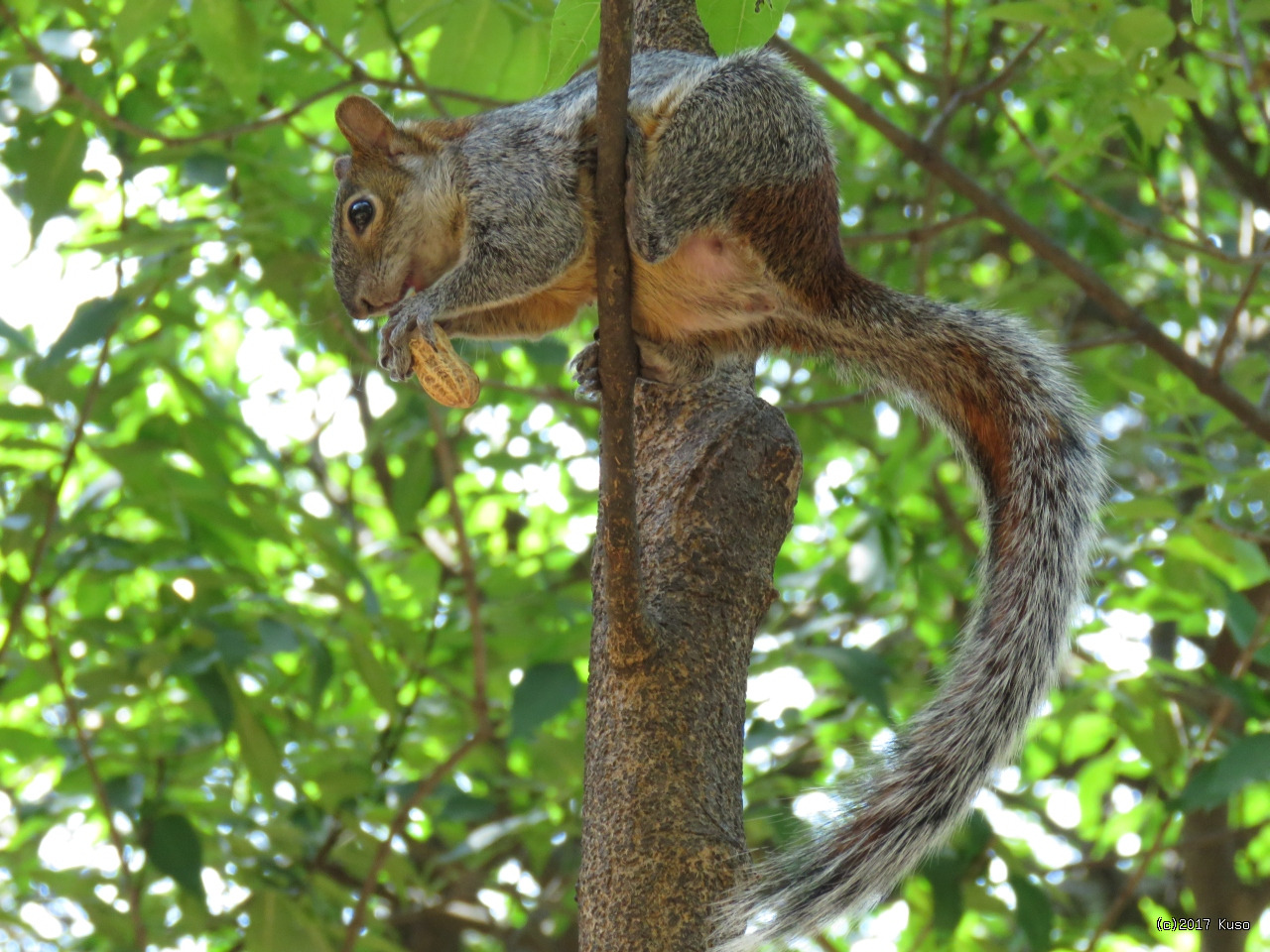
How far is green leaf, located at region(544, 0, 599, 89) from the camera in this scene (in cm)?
162

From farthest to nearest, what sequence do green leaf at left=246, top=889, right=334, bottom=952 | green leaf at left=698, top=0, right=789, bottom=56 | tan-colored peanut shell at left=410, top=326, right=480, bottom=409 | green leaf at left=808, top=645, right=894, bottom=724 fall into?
green leaf at left=246, top=889, right=334, bottom=952 → green leaf at left=808, top=645, right=894, bottom=724 → tan-colored peanut shell at left=410, top=326, right=480, bottom=409 → green leaf at left=698, top=0, right=789, bottom=56

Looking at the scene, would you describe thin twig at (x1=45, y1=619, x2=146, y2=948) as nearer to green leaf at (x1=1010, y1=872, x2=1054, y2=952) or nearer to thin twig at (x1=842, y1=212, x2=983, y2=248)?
green leaf at (x1=1010, y1=872, x2=1054, y2=952)

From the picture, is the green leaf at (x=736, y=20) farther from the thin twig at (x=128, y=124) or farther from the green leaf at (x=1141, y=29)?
the thin twig at (x=128, y=124)

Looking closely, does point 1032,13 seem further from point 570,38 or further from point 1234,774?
point 1234,774

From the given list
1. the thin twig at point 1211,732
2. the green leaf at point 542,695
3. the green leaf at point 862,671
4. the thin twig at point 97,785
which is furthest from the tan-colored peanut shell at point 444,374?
the thin twig at point 1211,732

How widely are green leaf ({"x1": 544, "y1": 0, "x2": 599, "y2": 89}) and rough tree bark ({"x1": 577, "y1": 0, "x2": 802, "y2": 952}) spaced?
2.15ft

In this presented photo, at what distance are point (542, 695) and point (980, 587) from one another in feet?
2.66

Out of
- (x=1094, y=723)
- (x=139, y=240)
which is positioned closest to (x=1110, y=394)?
(x=1094, y=723)

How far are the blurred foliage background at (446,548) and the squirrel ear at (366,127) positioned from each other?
0.39 ft

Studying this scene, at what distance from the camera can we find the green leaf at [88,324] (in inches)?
89.2

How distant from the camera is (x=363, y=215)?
2500 millimetres

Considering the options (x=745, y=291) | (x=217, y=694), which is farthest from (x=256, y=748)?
(x=745, y=291)

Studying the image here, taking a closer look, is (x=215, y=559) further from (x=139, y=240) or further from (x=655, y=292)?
(x=655, y=292)

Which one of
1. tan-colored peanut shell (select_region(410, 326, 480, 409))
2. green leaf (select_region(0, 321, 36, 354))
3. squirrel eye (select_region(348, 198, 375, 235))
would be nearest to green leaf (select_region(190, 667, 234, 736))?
green leaf (select_region(0, 321, 36, 354))
